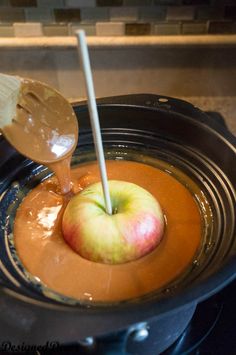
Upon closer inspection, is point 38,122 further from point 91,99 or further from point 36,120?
point 91,99

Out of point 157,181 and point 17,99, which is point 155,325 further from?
point 17,99

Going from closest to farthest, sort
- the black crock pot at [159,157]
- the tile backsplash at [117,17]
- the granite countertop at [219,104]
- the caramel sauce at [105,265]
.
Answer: the black crock pot at [159,157] → the caramel sauce at [105,265] → the tile backsplash at [117,17] → the granite countertop at [219,104]

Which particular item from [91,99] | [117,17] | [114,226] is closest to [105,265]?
[114,226]

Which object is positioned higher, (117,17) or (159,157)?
(117,17)

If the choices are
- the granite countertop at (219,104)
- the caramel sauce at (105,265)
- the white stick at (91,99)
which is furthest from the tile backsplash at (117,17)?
the white stick at (91,99)

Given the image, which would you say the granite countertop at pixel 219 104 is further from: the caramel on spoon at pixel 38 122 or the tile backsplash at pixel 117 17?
the caramel on spoon at pixel 38 122

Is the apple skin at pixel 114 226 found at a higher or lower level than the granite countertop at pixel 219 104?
lower

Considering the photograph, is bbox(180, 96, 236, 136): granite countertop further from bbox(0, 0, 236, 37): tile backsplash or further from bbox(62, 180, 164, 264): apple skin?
bbox(62, 180, 164, 264): apple skin
